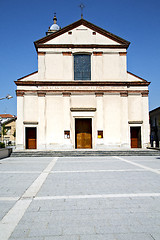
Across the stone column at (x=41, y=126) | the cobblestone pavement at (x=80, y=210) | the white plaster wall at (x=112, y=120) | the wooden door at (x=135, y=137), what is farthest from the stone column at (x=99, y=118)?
the cobblestone pavement at (x=80, y=210)

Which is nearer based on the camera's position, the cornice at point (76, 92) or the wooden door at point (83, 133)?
the cornice at point (76, 92)

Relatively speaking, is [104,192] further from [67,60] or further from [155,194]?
[67,60]

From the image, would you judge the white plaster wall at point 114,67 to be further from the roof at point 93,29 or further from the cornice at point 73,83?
the roof at point 93,29

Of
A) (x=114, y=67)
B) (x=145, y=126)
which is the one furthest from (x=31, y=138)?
(x=145, y=126)

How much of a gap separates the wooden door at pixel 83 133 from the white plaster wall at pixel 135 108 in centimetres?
428

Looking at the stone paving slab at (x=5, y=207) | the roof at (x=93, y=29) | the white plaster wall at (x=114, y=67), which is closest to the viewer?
the stone paving slab at (x=5, y=207)

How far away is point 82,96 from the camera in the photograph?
827 inches

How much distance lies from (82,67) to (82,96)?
3157mm

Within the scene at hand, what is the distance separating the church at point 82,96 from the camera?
20547mm

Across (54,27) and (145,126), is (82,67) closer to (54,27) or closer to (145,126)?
(145,126)

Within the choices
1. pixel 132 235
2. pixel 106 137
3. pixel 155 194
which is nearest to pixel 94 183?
pixel 155 194

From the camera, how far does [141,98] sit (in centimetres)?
2128

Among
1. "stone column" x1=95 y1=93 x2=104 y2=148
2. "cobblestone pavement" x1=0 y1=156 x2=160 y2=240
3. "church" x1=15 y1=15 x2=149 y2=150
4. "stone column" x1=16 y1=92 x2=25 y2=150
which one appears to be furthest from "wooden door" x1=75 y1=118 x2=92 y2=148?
"cobblestone pavement" x1=0 y1=156 x2=160 y2=240

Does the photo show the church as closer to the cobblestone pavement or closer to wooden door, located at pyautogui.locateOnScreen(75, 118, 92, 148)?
wooden door, located at pyautogui.locateOnScreen(75, 118, 92, 148)
